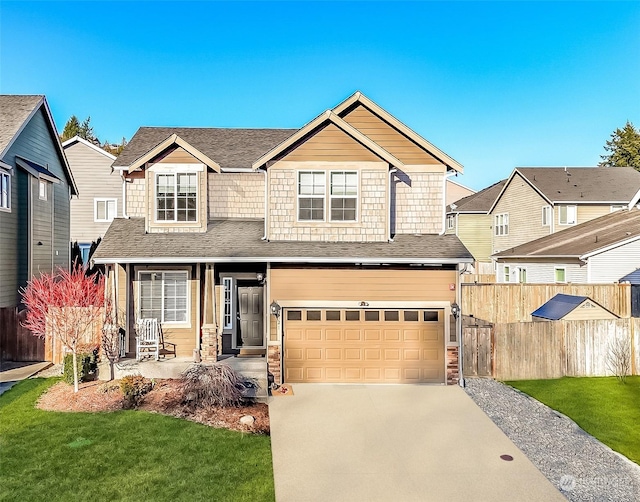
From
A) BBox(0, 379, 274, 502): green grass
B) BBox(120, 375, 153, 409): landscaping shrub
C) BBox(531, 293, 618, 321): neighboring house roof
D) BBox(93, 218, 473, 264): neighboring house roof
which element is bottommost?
BBox(0, 379, 274, 502): green grass

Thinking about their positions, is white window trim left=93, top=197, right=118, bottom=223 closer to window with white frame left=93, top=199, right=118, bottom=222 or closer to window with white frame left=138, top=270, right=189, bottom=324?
window with white frame left=93, top=199, right=118, bottom=222

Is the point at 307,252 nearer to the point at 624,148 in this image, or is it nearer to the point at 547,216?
the point at 547,216

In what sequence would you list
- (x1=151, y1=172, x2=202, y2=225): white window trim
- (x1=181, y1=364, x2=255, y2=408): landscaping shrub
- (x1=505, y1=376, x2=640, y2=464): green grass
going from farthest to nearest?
(x1=151, y1=172, x2=202, y2=225): white window trim, (x1=181, y1=364, x2=255, y2=408): landscaping shrub, (x1=505, y1=376, x2=640, y2=464): green grass

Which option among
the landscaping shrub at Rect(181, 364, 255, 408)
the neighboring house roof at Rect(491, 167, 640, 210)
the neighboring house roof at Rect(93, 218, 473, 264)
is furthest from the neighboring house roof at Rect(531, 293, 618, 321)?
the neighboring house roof at Rect(491, 167, 640, 210)

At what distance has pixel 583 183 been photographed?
94.6 feet

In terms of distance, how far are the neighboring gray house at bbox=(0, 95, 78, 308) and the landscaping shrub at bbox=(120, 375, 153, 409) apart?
346 inches

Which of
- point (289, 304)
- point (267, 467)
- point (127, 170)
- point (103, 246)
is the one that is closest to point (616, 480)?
point (267, 467)

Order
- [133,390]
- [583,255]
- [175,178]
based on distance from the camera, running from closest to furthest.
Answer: [133,390]
[175,178]
[583,255]

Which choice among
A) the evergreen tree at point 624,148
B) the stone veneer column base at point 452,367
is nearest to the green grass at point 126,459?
the stone veneer column base at point 452,367

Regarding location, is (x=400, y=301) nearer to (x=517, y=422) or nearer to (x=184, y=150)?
(x=517, y=422)

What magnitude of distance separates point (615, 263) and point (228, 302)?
16249 millimetres

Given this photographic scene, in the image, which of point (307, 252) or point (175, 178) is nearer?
point (307, 252)

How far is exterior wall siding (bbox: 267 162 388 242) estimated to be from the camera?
42.7 feet

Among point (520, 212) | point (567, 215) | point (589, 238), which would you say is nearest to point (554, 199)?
point (567, 215)
